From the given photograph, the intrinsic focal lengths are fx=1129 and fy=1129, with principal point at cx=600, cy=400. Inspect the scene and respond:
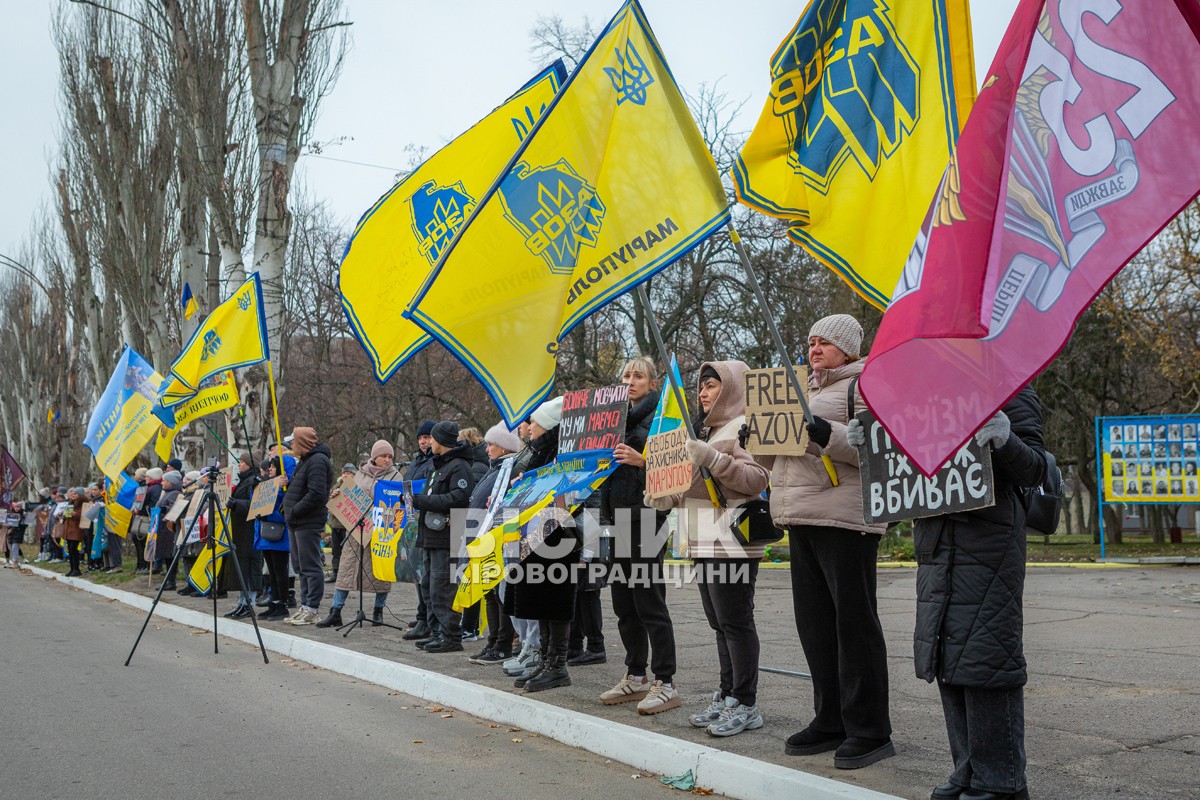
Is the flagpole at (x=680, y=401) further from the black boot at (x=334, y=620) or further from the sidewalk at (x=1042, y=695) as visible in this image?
the black boot at (x=334, y=620)

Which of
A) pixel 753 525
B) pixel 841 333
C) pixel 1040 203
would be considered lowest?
pixel 753 525

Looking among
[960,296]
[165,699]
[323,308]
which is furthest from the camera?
[323,308]

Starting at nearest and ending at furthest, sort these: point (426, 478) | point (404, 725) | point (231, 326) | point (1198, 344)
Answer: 1. point (404, 725)
2. point (426, 478)
3. point (231, 326)
4. point (1198, 344)

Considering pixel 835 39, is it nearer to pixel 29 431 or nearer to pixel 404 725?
pixel 404 725

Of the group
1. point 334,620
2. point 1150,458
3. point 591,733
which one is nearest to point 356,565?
point 334,620

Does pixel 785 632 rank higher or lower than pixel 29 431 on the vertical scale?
lower

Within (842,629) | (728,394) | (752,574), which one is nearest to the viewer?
(842,629)

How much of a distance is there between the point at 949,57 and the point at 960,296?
2342mm

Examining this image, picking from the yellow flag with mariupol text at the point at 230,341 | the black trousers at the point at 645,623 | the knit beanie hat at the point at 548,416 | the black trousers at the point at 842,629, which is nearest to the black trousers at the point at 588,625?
the knit beanie hat at the point at 548,416

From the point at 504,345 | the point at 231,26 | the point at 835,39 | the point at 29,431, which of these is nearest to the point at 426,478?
the point at 504,345

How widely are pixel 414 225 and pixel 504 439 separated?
76.4 inches

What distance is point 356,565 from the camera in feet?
39.0

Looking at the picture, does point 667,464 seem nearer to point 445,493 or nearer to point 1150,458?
point 445,493

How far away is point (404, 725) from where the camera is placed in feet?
23.0
